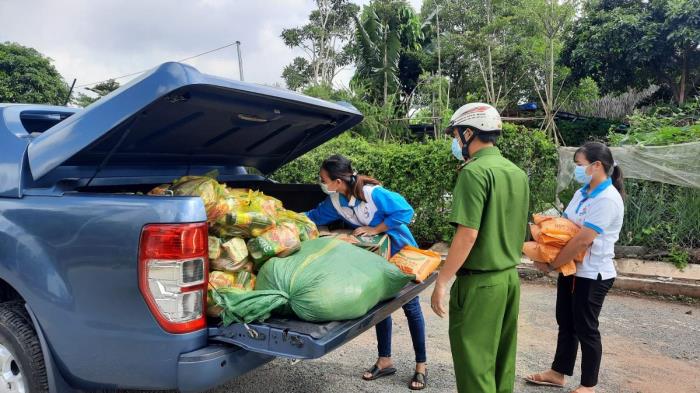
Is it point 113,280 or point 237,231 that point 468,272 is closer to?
point 237,231

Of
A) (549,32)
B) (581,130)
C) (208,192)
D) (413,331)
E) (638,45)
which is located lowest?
(413,331)

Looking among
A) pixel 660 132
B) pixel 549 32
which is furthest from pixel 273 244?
pixel 549 32

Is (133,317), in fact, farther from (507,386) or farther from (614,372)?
(614,372)

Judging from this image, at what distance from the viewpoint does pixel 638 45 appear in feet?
46.4

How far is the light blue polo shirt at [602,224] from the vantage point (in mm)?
3012

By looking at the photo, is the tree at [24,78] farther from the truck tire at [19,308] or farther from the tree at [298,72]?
the truck tire at [19,308]

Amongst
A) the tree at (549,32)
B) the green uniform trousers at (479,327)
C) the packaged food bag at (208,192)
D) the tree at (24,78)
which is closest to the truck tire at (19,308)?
the packaged food bag at (208,192)

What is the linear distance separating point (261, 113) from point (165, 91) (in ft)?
3.43

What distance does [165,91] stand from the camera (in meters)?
1.97

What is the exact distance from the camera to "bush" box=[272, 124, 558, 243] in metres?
6.59

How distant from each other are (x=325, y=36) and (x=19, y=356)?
26695 mm

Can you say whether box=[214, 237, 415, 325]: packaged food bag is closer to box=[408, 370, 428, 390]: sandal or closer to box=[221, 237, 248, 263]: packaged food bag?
box=[221, 237, 248, 263]: packaged food bag

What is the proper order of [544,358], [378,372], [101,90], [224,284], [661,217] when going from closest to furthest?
[224,284] → [378,372] → [544,358] → [661,217] → [101,90]

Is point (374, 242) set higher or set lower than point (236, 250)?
lower
